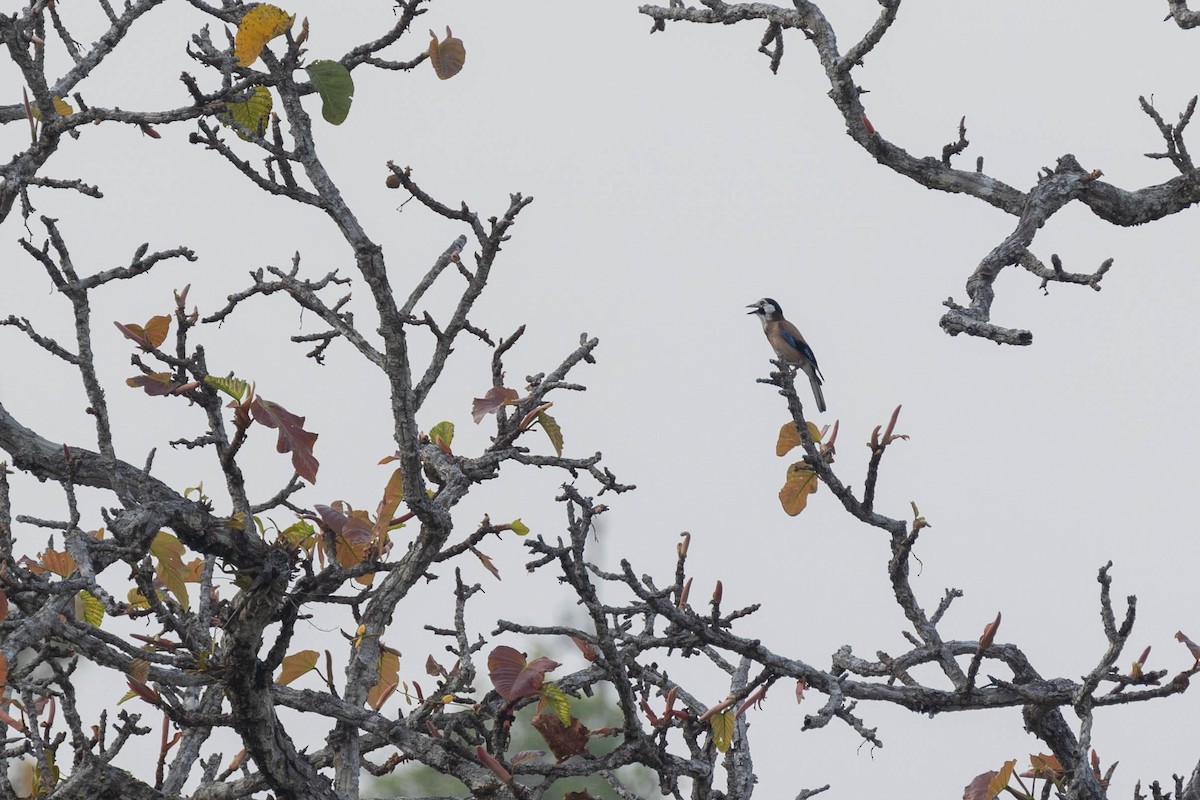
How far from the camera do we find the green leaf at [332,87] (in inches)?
180

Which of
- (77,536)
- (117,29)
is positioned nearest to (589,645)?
(77,536)

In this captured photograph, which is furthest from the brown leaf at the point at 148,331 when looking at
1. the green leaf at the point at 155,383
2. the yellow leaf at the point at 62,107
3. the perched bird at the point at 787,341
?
the perched bird at the point at 787,341

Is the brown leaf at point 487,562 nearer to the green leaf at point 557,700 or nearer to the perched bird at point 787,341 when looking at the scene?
the green leaf at point 557,700

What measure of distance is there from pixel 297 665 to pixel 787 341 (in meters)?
8.71

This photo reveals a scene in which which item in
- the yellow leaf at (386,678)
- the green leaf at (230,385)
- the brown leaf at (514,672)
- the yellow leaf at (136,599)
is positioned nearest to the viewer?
the green leaf at (230,385)

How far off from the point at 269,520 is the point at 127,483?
53cm

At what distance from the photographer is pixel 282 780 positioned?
180 inches

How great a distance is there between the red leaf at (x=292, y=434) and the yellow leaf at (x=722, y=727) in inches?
71.7

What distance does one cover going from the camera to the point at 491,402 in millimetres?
5082

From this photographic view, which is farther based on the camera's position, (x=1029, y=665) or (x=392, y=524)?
(x=1029, y=665)

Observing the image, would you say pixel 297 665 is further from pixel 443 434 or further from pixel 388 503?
pixel 443 434

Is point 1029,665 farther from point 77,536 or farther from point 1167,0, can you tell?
point 77,536

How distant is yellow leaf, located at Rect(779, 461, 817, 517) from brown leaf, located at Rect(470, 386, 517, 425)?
1133mm

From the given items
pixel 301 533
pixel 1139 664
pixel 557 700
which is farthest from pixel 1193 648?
pixel 301 533
